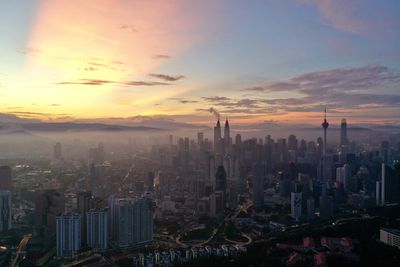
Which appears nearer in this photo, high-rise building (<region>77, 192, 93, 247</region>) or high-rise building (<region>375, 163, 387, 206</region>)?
high-rise building (<region>77, 192, 93, 247</region>)

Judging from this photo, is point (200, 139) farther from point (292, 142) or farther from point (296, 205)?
point (296, 205)

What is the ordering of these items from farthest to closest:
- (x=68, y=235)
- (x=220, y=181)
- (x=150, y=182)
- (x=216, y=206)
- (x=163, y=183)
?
(x=163, y=183)
(x=150, y=182)
(x=220, y=181)
(x=216, y=206)
(x=68, y=235)

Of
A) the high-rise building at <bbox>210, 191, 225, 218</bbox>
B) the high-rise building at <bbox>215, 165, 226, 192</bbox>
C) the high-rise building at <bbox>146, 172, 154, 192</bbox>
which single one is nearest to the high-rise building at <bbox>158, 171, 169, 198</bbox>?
the high-rise building at <bbox>146, 172, 154, 192</bbox>

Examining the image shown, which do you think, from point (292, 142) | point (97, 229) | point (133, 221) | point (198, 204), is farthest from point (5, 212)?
point (292, 142)

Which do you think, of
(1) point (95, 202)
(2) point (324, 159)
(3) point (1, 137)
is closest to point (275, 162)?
(2) point (324, 159)

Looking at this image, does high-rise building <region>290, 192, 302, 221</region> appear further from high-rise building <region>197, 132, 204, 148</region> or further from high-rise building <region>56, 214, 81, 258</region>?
high-rise building <region>197, 132, 204, 148</region>

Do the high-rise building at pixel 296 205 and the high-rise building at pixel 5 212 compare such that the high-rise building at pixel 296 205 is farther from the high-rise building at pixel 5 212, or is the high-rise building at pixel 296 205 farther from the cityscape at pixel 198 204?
the high-rise building at pixel 5 212

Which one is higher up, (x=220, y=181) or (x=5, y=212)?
(x=220, y=181)
